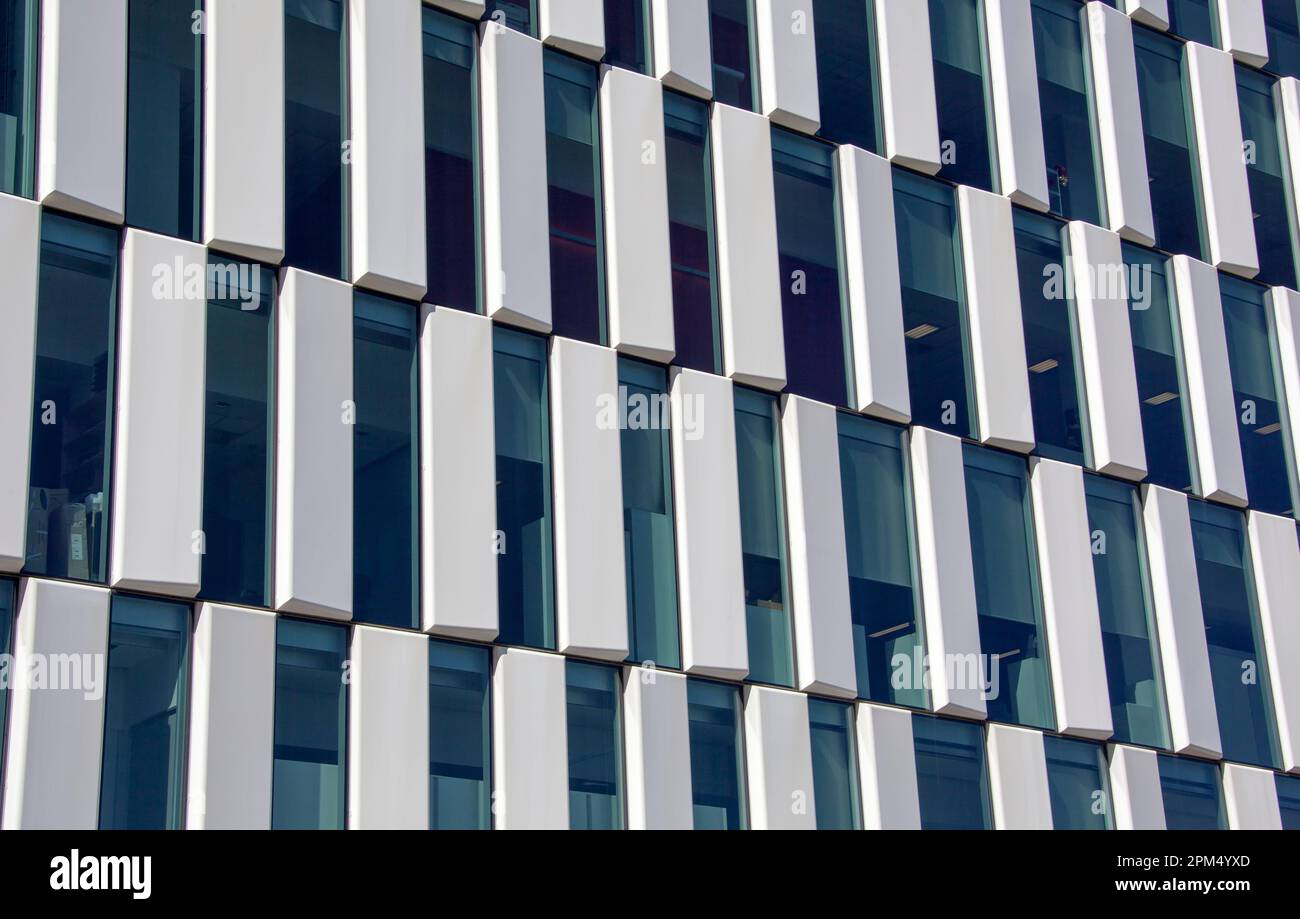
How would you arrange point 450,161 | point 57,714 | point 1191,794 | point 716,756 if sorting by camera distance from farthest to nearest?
point 1191,794 → point 450,161 → point 716,756 → point 57,714

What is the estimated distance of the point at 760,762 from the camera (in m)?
18.2

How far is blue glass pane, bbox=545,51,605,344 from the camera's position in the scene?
1877 centimetres

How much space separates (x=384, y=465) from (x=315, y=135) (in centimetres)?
313

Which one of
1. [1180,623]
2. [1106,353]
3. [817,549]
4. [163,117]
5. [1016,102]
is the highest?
[1016,102]

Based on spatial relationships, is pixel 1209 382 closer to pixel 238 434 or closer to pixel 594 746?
pixel 594 746

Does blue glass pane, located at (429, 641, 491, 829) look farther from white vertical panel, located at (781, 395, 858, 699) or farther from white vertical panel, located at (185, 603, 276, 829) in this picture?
white vertical panel, located at (781, 395, 858, 699)

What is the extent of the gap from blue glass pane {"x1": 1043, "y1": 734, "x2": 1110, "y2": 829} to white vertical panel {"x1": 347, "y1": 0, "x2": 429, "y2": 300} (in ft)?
28.7

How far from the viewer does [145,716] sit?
1484 cm

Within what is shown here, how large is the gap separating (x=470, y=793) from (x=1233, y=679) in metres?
10.7

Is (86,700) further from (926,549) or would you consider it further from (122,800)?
(926,549)

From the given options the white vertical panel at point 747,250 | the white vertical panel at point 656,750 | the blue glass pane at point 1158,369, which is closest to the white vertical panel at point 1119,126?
the blue glass pane at point 1158,369

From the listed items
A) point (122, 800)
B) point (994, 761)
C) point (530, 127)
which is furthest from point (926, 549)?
point (122, 800)

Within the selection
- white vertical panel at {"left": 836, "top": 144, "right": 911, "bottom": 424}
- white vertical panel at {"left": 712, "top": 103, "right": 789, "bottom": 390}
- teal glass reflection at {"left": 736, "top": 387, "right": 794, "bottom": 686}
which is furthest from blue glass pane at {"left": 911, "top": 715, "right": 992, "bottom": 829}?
white vertical panel at {"left": 712, "top": 103, "right": 789, "bottom": 390}

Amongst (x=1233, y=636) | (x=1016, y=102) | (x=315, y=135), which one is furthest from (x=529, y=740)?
(x=1016, y=102)
